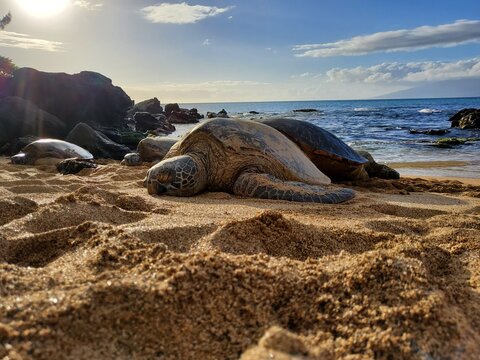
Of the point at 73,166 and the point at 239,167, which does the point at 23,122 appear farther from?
the point at 239,167

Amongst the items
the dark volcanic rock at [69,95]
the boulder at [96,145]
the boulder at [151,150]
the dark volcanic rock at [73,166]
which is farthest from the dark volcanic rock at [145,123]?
the dark volcanic rock at [73,166]

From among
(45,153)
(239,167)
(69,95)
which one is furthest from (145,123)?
(239,167)

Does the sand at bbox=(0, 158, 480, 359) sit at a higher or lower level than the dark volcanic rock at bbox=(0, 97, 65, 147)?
lower

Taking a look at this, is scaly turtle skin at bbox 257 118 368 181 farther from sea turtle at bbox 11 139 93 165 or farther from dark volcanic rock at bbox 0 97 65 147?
dark volcanic rock at bbox 0 97 65 147

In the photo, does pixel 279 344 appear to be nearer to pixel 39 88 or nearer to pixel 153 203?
pixel 153 203

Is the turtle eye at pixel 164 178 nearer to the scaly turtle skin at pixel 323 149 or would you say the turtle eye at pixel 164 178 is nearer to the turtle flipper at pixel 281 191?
the turtle flipper at pixel 281 191

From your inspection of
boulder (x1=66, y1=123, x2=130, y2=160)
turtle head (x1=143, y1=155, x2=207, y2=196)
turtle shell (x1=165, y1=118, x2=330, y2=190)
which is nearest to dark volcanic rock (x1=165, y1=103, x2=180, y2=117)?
boulder (x1=66, y1=123, x2=130, y2=160)

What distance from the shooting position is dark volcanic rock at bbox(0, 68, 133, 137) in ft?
72.0

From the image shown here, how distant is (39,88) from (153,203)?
22037 mm

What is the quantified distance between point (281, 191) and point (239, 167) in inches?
32.4

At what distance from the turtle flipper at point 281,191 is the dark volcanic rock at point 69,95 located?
56.5 ft

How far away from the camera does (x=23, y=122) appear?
47.2 feet

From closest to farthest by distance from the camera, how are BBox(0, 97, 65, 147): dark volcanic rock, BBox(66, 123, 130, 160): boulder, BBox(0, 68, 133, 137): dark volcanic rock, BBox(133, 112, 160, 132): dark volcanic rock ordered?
1. BBox(66, 123, 130, 160): boulder
2. BBox(0, 97, 65, 147): dark volcanic rock
3. BBox(0, 68, 133, 137): dark volcanic rock
4. BBox(133, 112, 160, 132): dark volcanic rock

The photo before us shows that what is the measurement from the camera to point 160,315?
1.26 m
